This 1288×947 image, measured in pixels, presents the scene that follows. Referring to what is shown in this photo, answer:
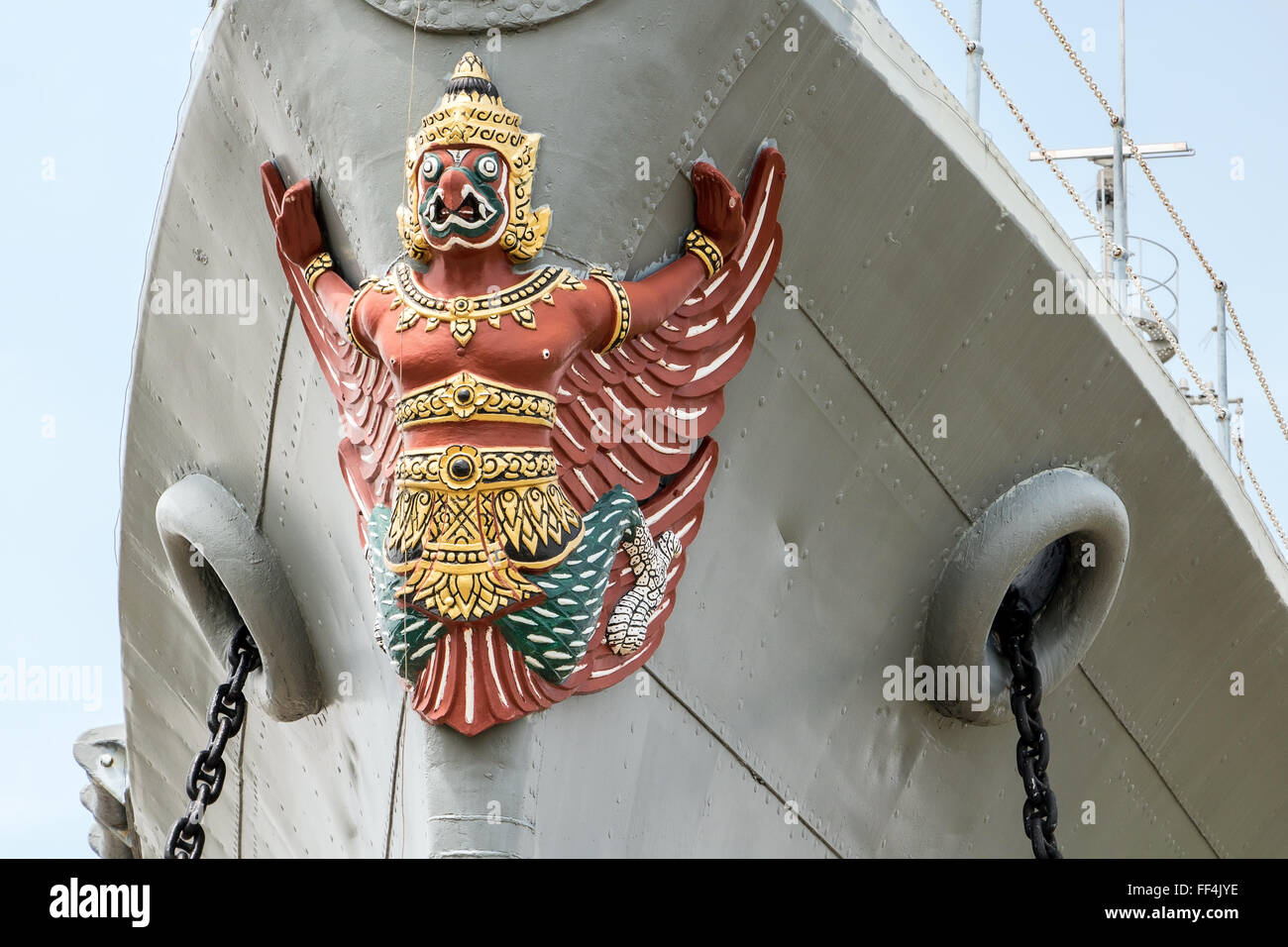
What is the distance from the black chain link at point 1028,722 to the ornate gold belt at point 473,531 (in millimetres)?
1771

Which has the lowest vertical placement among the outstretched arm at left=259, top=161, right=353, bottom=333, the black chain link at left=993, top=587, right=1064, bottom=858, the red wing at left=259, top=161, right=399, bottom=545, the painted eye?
the black chain link at left=993, top=587, right=1064, bottom=858

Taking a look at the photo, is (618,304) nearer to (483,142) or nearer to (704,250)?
(704,250)

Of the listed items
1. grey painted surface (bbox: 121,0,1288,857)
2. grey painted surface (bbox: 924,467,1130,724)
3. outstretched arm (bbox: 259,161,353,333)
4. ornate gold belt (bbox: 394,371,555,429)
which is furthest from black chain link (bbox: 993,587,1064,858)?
outstretched arm (bbox: 259,161,353,333)

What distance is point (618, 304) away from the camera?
176 inches

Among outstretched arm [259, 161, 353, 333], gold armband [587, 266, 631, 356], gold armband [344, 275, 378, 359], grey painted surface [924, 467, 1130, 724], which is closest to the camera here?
gold armband [587, 266, 631, 356]

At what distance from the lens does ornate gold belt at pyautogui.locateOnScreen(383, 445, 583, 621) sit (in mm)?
4297

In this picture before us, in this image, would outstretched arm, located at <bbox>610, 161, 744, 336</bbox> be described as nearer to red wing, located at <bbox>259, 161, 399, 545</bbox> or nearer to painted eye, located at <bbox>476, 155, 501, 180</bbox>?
painted eye, located at <bbox>476, 155, 501, 180</bbox>

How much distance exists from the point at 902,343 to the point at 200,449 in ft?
8.33

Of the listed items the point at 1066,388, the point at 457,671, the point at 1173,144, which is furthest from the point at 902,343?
the point at 1173,144

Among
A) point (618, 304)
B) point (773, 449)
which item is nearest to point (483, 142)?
point (618, 304)

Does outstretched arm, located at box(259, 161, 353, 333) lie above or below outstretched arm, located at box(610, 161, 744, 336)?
above

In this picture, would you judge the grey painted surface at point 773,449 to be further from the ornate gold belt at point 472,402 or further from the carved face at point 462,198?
the ornate gold belt at point 472,402

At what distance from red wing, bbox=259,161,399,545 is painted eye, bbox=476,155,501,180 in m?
0.59

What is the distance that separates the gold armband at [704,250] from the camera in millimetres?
4637
